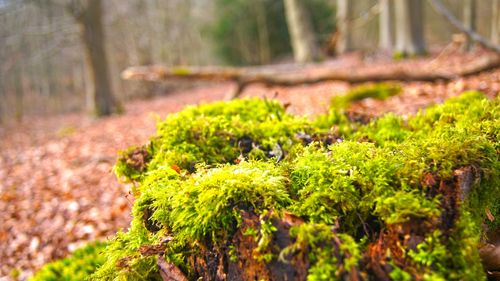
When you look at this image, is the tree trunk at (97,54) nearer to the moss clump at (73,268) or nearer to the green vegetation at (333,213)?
the moss clump at (73,268)

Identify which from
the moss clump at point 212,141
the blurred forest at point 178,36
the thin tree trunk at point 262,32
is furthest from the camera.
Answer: the blurred forest at point 178,36

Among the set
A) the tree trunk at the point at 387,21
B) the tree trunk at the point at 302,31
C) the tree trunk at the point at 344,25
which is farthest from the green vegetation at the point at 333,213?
the tree trunk at the point at 344,25

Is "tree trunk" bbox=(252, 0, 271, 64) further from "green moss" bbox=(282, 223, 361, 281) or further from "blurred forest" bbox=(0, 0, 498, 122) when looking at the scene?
"green moss" bbox=(282, 223, 361, 281)

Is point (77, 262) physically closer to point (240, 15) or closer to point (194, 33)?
point (240, 15)

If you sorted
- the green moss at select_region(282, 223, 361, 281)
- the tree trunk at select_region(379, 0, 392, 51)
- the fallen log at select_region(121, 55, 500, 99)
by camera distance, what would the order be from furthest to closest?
the tree trunk at select_region(379, 0, 392, 51) → the fallen log at select_region(121, 55, 500, 99) → the green moss at select_region(282, 223, 361, 281)

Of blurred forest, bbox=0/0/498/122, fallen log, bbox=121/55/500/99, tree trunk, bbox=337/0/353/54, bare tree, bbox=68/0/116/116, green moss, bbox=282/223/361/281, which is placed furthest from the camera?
blurred forest, bbox=0/0/498/122

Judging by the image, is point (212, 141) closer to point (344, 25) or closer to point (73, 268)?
point (73, 268)

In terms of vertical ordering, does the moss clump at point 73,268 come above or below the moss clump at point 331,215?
below

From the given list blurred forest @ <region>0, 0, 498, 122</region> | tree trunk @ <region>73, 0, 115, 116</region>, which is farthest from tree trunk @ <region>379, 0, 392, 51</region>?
tree trunk @ <region>73, 0, 115, 116</region>
